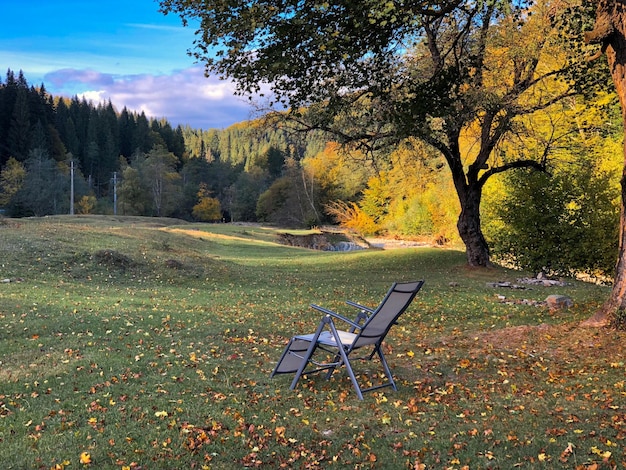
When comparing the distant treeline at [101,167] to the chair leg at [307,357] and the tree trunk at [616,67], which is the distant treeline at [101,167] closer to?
the tree trunk at [616,67]

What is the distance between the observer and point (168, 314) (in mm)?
9305

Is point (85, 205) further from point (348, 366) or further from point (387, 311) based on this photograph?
point (387, 311)

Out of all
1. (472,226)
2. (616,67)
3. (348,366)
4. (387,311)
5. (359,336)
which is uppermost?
(616,67)

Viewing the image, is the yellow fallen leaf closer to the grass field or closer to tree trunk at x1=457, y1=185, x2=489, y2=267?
the grass field

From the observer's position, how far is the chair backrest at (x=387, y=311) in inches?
191

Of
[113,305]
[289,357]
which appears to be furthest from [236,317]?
[289,357]

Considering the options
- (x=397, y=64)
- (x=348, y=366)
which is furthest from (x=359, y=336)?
(x=397, y=64)

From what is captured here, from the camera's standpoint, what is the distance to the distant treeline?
63.7 meters

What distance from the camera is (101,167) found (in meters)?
96.3

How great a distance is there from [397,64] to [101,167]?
9303 cm

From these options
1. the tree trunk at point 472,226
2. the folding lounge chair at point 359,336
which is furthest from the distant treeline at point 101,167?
the folding lounge chair at point 359,336

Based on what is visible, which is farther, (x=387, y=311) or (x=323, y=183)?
(x=323, y=183)

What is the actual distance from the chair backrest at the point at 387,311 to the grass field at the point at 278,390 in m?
0.57

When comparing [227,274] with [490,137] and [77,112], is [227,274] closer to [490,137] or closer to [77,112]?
[490,137]
